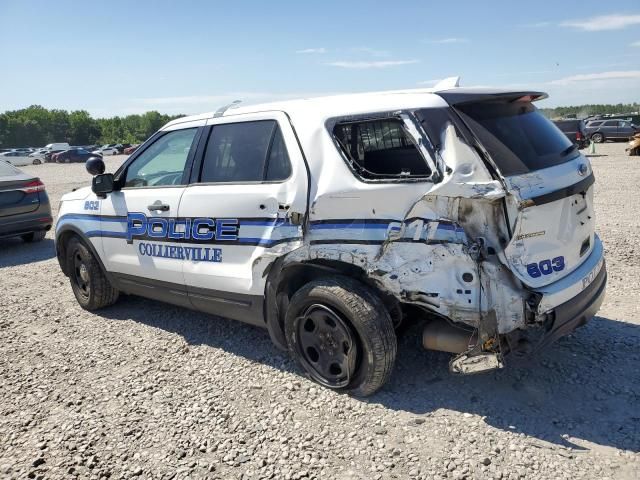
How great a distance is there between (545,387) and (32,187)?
8423mm

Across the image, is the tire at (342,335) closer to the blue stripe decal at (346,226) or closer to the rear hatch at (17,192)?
the blue stripe decal at (346,226)

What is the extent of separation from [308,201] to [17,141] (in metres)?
103

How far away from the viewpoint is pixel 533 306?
2865 millimetres

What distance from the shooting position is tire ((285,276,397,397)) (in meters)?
3.20

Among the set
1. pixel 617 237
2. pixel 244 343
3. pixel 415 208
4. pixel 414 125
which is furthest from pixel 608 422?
pixel 617 237

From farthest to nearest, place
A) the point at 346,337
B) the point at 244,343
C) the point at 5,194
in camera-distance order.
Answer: the point at 5,194, the point at 244,343, the point at 346,337

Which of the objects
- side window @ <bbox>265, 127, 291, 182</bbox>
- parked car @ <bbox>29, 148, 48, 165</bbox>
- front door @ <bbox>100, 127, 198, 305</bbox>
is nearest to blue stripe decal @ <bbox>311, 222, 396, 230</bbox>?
side window @ <bbox>265, 127, 291, 182</bbox>

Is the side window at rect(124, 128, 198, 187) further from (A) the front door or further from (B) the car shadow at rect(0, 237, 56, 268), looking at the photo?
(B) the car shadow at rect(0, 237, 56, 268)

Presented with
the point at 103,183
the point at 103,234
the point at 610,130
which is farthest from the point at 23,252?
the point at 610,130

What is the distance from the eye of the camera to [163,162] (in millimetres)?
4543

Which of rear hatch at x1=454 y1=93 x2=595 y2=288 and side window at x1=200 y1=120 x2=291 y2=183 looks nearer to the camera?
rear hatch at x1=454 y1=93 x2=595 y2=288

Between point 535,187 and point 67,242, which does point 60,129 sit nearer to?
point 67,242

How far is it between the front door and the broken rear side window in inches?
59.2

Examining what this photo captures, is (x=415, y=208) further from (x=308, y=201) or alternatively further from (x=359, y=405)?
(x=359, y=405)
